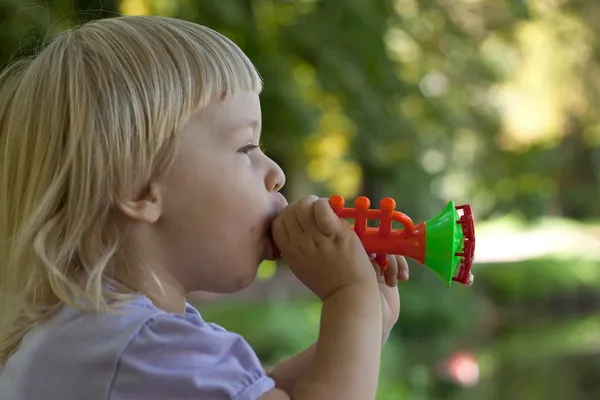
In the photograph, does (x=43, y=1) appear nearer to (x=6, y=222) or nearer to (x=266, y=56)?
(x=266, y=56)

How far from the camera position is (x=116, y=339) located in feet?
2.18

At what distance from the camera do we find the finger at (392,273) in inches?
33.0

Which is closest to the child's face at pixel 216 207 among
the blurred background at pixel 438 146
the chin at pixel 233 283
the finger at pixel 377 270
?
the chin at pixel 233 283

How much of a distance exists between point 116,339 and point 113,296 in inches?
2.0

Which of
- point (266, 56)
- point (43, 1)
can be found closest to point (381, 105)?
point (266, 56)

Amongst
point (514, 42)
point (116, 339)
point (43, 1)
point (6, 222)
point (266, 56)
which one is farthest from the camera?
point (514, 42)

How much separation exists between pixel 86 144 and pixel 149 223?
88 millimetres

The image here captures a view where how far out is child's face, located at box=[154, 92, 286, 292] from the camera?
743 millimetres

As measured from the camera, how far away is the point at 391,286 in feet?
2.81

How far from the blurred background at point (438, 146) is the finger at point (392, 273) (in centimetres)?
64

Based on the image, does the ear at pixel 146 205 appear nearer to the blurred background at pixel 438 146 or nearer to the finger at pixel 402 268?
the finger at pixel 402 268

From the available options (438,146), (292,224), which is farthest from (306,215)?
(438,146)

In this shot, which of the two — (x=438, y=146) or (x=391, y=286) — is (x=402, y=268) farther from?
(x=438, y=146)

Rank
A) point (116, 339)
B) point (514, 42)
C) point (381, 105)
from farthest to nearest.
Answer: point (514, 42)
point (381, 105)
point (116, 339)
